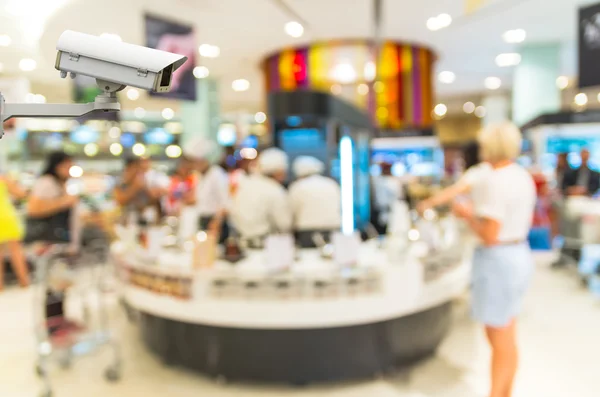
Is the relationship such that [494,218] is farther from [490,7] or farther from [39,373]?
[490,7]

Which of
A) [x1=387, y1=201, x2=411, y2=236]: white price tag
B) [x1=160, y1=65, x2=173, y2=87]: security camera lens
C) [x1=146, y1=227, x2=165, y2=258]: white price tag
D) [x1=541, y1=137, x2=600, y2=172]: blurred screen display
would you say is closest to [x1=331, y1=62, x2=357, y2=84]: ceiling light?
[x1=541, y1=137, x2=600, y2=172]: blurred screen display

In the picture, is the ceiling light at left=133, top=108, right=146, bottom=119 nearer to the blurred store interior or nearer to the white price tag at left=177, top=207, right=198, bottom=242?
the blurred store interior

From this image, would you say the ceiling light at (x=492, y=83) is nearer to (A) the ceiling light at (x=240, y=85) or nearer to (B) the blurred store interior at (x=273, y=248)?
(B) the blurred store interior at (x=273, y=248)

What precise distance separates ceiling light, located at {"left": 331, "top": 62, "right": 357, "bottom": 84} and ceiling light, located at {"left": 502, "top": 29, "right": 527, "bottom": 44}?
2.81 metres

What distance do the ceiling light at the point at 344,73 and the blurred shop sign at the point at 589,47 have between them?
3987mm

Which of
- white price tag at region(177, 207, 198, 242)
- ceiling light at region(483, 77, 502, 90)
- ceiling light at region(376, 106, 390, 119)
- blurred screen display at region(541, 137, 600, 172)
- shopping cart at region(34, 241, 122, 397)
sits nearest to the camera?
shopping cart at region(34, 241, 122, 397)

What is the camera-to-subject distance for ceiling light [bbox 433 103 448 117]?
1880 centimetres

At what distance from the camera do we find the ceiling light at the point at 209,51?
8708mm

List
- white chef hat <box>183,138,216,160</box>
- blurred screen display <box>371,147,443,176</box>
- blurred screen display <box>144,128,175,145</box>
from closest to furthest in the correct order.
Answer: white chef hat <box>183,138,216,160</box> < blurred screen display <box>371,147,443,176</box> < blurred screen display <box>144,128,175,145</box>

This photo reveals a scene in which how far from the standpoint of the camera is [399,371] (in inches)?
132

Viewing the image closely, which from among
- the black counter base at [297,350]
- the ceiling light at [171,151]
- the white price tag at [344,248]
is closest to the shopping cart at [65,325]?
the black counter base at [297,350]

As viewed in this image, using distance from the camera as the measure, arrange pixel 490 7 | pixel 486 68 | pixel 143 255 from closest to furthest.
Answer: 1. pixel 143 255
2. pixel 490 7
3. pixel 486 68

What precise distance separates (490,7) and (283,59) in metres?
3.77

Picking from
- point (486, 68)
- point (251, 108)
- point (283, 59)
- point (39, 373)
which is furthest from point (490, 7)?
point (251, 108)
